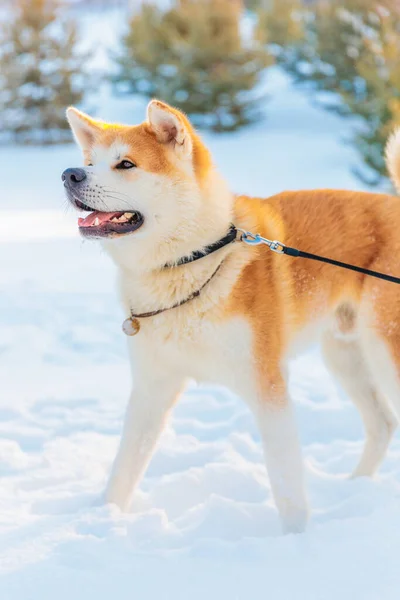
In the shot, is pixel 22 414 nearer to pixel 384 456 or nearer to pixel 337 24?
pixel 384 456

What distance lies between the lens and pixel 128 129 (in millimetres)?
2760

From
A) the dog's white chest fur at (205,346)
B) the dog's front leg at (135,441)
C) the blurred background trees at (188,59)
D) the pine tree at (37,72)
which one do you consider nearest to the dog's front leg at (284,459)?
the dog's white chest fur at (205,346)

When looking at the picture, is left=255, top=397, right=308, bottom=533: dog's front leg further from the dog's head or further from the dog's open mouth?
the dog's open mouth

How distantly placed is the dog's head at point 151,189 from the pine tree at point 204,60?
14.1m

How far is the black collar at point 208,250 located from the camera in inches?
107

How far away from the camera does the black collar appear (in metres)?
2.71

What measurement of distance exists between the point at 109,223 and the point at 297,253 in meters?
0.69

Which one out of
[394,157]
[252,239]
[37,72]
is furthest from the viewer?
[37,72]

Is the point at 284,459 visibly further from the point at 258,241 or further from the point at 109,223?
the point at 109,223

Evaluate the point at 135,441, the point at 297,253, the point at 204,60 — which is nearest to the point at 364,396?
the point at 297,253

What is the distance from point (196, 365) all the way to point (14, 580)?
91cm

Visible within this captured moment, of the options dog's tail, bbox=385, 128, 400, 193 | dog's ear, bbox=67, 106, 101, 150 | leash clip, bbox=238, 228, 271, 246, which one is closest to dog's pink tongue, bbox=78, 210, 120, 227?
dog's ear, bbox=67, 106, 101, 150

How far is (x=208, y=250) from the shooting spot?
273 centimetres

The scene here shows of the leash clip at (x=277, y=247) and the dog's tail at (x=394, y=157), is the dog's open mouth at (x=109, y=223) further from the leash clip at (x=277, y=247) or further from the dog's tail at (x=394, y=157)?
the dog's tail at (x=394, y=157)
